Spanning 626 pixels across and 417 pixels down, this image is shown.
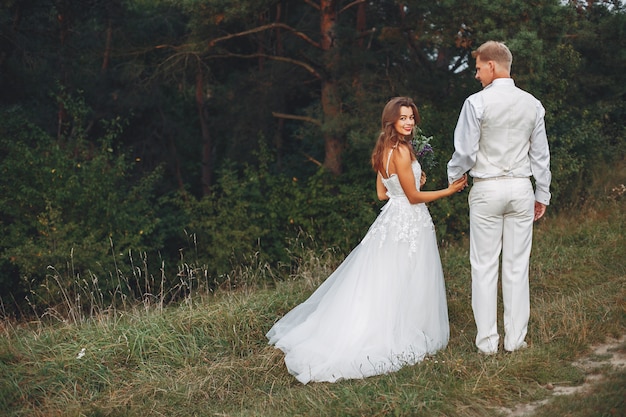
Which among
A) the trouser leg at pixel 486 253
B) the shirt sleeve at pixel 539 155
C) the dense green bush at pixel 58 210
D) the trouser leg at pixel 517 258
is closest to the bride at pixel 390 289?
the trouser leg at pixel 486 253

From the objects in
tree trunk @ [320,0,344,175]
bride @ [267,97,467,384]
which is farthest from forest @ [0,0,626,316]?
bride @ [267,97,467,384]

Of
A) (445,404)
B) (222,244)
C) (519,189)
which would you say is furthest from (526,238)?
(222,244)

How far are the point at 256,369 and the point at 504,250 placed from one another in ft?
6.58

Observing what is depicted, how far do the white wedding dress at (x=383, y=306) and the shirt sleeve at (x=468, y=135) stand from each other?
0.67 m

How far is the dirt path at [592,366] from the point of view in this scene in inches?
172

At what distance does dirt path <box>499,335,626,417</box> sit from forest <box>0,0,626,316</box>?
22.8 feet

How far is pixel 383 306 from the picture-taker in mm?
5406

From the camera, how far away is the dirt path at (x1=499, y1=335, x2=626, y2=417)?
14.4 ft

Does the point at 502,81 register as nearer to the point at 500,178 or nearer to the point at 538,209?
the point at 500,178

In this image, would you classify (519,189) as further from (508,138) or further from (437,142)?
(437,142)

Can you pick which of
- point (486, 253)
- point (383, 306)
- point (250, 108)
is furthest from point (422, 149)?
point (250, 108)

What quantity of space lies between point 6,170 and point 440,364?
462 inches

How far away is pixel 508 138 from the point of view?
4.95 meters

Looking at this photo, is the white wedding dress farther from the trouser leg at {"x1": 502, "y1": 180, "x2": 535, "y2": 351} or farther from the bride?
the trouser leg at {"x1": 502, "y1": 180, "x2": 535, "y2": 351}
